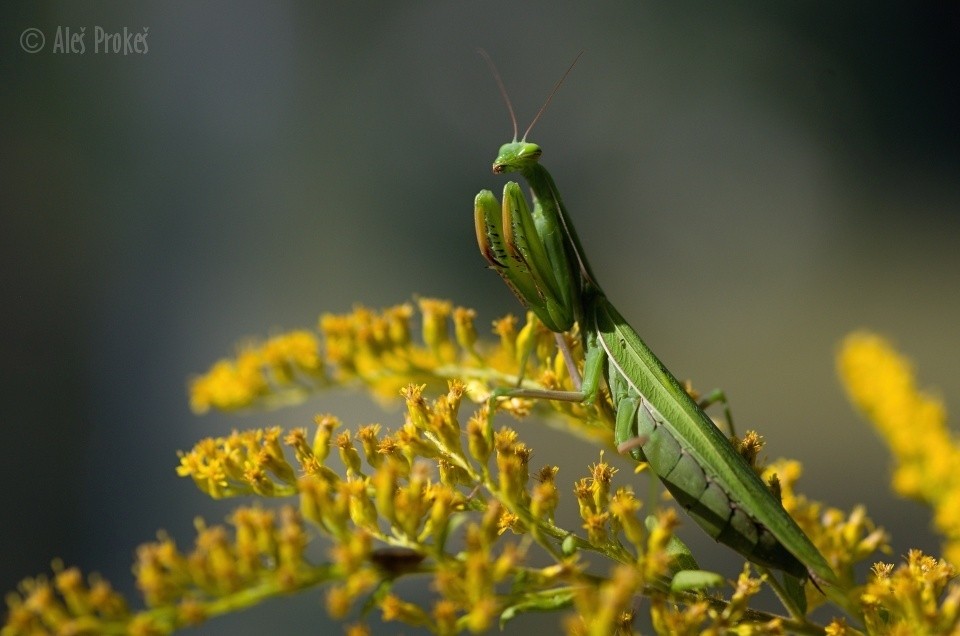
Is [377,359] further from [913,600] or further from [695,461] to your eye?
[913,600]

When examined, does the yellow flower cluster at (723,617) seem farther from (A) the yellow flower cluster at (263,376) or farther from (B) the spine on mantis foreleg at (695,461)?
(A) the yellow flower cluster at (263,376)

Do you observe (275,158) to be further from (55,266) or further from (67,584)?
(67,584)

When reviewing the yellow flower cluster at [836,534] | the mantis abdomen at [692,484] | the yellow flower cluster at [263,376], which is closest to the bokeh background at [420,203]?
the yellow flower cluster at [263,376]

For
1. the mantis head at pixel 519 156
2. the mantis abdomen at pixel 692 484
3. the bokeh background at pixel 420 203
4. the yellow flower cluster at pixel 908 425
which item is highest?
the bokeh background at pixel 420 203

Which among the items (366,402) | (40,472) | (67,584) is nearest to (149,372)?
(40,472)

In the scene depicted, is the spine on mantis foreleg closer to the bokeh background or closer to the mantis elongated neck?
the mantis elongated neck

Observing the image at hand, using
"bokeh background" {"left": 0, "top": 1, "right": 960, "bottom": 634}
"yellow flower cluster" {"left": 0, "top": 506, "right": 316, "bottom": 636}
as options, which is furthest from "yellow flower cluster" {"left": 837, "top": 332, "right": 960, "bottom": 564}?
"bokeh background" {"left": 0, "top": 1, "right": 960, "bottom": 634}

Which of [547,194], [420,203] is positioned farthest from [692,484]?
[420,203]
